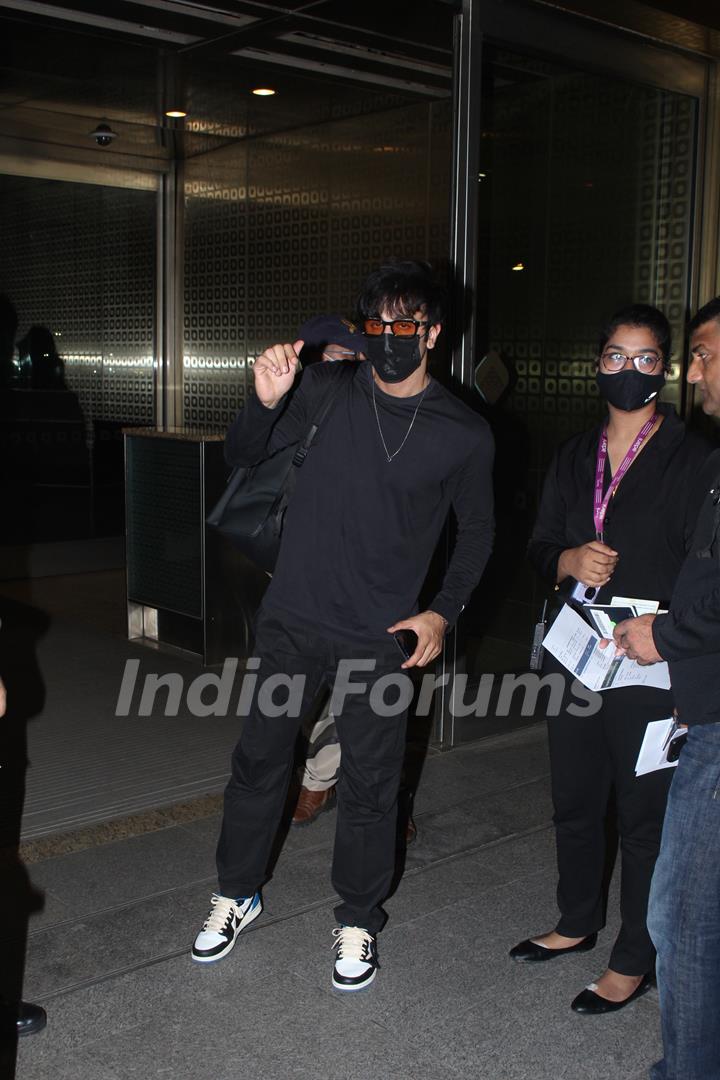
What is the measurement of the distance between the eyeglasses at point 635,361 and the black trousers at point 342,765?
946mm

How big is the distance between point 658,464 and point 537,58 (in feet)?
10.0

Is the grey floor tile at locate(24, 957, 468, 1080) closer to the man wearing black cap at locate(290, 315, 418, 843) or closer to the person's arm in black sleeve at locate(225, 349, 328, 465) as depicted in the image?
the man wearing black cap at locate(290, 315, 418, 843)

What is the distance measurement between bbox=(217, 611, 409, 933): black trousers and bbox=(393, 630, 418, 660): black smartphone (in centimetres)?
9

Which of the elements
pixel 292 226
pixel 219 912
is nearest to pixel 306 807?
pixel 219 912

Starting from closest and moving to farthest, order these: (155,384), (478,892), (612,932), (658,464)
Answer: (658,464) < (612,932) < (478,892) < (155,384)

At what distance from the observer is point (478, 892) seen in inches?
147

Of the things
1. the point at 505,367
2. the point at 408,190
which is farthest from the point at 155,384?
the point at 505,367

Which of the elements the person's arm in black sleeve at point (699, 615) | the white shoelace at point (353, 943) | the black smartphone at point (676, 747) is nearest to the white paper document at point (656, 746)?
the black smartphone at point (676, 747)

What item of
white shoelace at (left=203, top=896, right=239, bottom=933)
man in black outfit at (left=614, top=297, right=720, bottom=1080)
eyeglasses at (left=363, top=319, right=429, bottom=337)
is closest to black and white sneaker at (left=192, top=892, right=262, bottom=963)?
white shoelace at (left=203, top=896, right=239, bottom=933)

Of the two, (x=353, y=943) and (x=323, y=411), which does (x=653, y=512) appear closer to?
(x=323, y=411)

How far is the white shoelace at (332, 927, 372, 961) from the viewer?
3.12m

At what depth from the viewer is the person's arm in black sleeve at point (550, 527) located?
318 centimetres

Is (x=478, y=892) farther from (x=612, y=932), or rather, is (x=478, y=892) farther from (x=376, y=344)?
(x=376, y=344)

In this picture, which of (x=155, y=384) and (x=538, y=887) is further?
(x=155, y=384)
